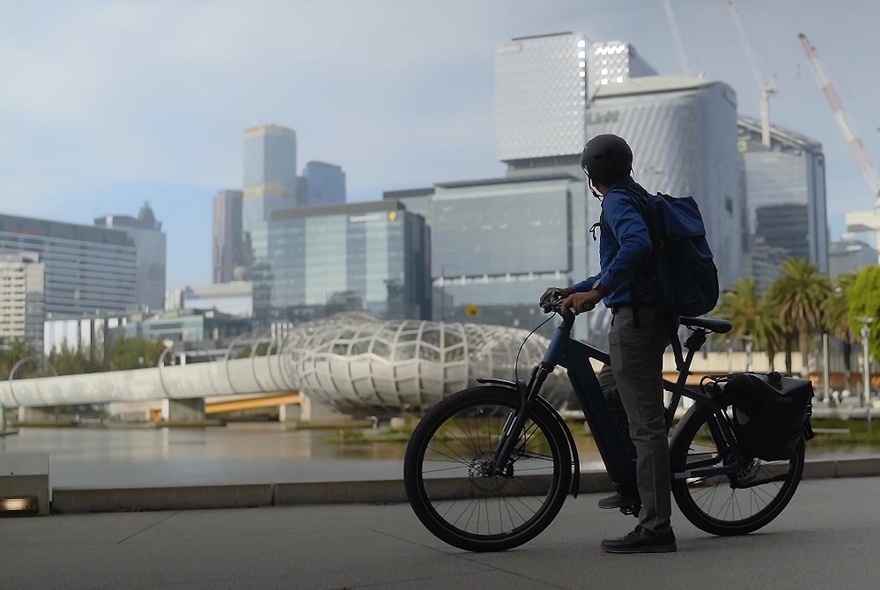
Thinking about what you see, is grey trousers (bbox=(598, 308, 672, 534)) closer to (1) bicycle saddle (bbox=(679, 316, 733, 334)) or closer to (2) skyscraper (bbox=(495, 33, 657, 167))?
(1) bicycle saddle (bbox=(679, 316, 733, 334))

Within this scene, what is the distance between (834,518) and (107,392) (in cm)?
8844

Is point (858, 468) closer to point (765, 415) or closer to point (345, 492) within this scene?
point (345, 492)

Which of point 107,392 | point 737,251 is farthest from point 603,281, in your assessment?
point 737,251

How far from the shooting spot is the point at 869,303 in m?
54.9

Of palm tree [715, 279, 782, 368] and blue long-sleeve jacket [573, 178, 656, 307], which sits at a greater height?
palm tree [715, 279, 782, 368]

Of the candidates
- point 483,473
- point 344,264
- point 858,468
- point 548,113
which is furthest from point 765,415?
point 548,113

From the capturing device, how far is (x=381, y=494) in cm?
806

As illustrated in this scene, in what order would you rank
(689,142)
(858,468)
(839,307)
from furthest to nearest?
(689,142) → (839,307) → (858,468)

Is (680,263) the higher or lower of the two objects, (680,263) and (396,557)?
the higher

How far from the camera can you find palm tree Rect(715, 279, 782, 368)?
2825 inches

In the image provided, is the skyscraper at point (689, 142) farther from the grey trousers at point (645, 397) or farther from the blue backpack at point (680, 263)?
the grey trousers at point (645, 397)

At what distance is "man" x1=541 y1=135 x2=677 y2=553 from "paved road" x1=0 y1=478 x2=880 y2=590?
0.20 metres

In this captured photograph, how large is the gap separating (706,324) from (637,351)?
48cm

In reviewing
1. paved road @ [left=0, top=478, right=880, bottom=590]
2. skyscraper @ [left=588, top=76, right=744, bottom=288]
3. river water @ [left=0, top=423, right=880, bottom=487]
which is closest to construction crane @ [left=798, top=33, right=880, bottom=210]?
skyscraper @ [left=588, top=76, right=744, bottom=288]
